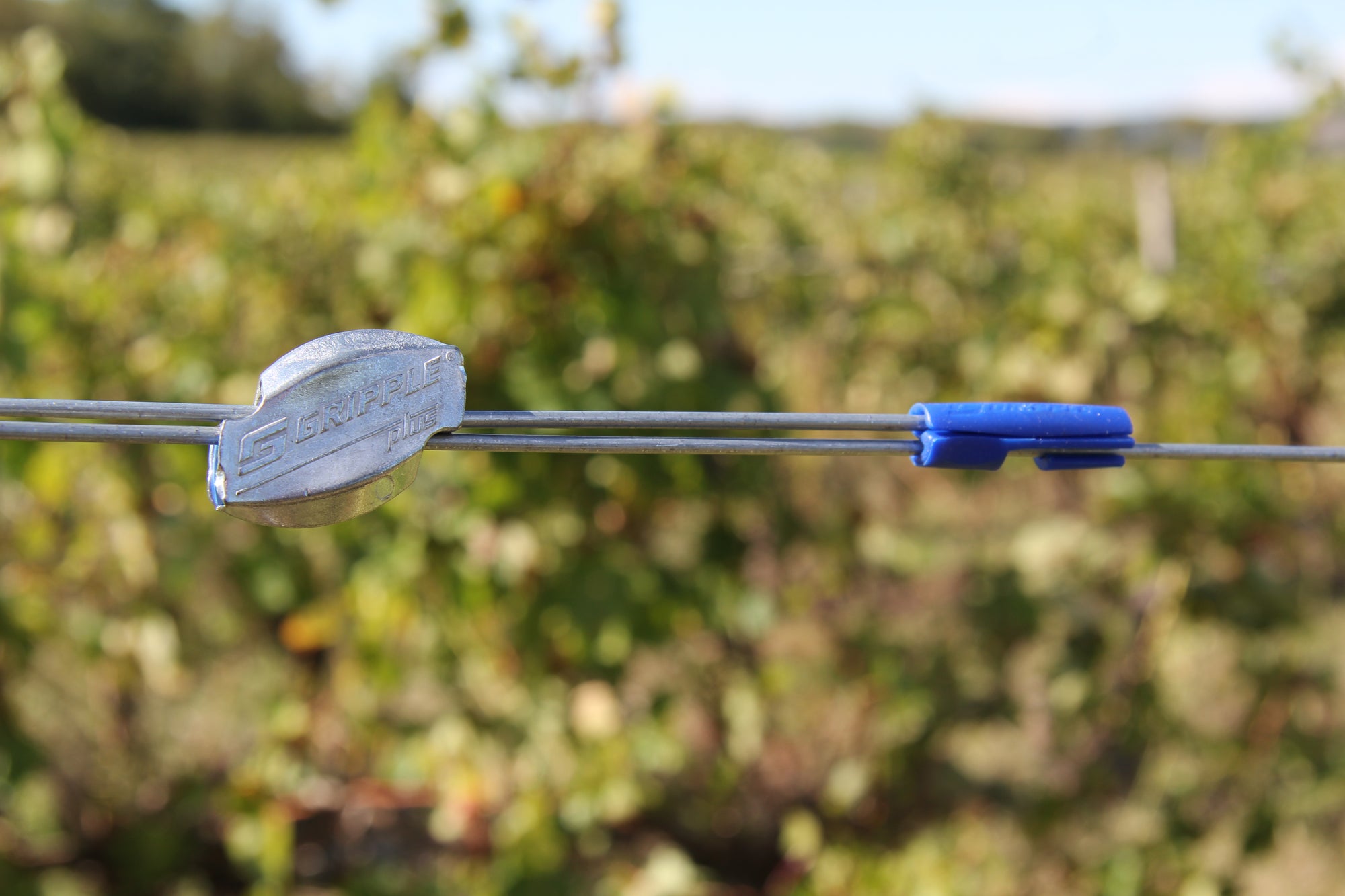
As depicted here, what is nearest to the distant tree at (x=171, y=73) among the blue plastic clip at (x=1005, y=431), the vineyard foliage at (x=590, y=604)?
the vineyard foliage at (x=590, y=604)

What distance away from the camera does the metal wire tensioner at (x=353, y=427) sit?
27.5 inches

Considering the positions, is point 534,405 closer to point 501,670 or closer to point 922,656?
point 501,670

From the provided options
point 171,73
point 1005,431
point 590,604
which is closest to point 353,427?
point 1005,431

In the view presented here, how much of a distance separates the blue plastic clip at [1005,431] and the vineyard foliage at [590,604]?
4.14 feet

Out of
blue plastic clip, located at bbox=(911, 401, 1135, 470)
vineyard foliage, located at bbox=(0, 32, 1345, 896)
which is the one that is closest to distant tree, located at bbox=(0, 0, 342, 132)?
vineyard foliage, located at bbox=(0, 32, 1345, 896)

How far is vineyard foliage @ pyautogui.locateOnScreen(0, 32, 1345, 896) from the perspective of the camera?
2.12 meters


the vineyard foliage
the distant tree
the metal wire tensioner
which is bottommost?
the vineyard foliage

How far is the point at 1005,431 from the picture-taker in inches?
32.6

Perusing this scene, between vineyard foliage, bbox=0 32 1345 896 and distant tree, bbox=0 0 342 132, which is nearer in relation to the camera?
vineyard foliage, bbox=0 32 1345 896

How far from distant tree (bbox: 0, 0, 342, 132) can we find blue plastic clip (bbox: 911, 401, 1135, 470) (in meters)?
41.2

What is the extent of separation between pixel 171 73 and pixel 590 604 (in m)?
43.4

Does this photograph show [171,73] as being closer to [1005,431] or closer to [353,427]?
[353,427]

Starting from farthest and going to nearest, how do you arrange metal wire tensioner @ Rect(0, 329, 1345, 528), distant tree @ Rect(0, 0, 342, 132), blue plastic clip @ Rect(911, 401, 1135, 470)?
distant tree @ Rect(0, 0, 342, 132) → blue plastic clip @ Rect(911, 401, 1135, 470) → metal wire tensioner @ Rect(0, 329, 1345, 528)

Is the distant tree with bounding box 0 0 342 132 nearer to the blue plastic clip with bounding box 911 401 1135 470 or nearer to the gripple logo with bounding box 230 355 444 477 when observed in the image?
the gripple logo with bounding box 230 355 444 477
